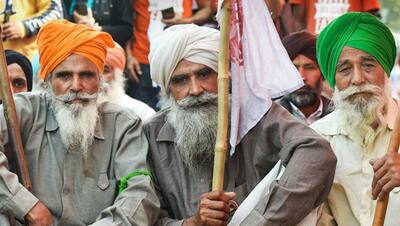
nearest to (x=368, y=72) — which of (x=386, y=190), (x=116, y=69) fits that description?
(x=386, y=190)

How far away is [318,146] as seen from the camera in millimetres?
6492

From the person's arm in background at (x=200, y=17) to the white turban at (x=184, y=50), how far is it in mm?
2811

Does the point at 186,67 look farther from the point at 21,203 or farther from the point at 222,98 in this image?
the point at 21,203

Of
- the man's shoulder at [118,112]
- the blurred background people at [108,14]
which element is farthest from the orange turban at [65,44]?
the blurred background people at [108,14]

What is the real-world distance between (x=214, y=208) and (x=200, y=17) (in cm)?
393

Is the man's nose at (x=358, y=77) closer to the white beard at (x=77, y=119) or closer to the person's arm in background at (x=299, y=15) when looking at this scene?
the white beard at (x=77, y=119)

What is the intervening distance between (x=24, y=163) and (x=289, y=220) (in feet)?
5.54

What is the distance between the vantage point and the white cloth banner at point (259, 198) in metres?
6.59

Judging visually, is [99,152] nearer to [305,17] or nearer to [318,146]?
[318,146]

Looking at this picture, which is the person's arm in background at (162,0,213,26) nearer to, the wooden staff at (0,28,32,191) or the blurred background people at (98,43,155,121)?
the blurred background people at (98,43,155,121)

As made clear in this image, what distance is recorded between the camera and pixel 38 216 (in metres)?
6.66

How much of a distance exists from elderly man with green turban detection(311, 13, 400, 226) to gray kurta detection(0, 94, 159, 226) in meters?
1.15

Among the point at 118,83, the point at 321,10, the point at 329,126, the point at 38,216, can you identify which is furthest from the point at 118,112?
the point at 321,10

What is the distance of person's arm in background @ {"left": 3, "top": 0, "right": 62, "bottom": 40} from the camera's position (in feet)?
31.0
